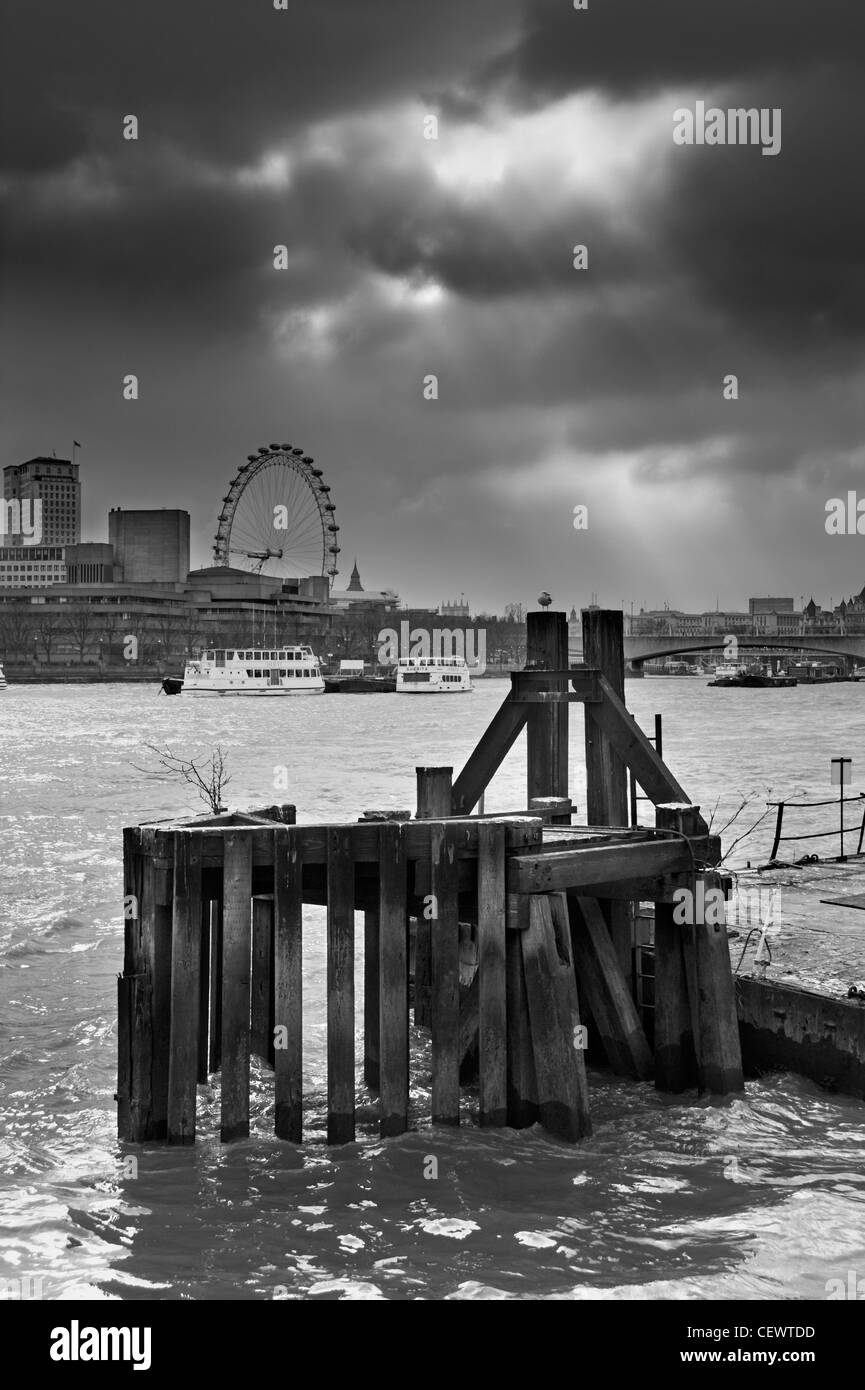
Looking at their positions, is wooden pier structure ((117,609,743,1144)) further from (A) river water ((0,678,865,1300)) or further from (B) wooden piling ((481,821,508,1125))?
(A) river water ((0,678,865,1300))

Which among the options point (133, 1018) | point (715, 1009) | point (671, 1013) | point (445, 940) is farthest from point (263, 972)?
point (715, 1009)

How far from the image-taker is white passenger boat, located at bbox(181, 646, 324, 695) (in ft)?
453

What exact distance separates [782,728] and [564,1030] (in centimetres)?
7908

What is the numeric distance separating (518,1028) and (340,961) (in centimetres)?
145

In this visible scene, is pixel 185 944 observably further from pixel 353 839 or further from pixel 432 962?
pixel 432 962

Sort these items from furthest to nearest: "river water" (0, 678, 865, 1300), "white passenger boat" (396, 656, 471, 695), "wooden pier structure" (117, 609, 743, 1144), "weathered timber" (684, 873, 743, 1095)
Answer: "white passenger boat" (396, 656, 471, 695)
"weathered timber" (684, 873, 743, 1095)
"wooden pier structure" (117, 609, 743, 1144)
"river water" (0, 678, 865, 1300)

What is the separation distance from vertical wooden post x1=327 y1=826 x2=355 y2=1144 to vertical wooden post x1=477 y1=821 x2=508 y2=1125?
0.96 meters

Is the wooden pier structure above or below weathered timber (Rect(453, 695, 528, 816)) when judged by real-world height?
below

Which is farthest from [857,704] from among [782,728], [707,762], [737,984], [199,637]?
[737,984]

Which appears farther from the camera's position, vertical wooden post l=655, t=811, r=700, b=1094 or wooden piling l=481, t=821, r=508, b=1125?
vertical wooden post l=655, t=811, r=700, b=1094

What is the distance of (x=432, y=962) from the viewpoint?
31.3 ft

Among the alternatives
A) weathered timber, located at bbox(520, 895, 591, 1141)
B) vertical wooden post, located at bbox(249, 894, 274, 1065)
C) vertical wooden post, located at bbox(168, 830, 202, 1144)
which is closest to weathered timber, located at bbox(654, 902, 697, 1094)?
weathered timber, located at bbox(520, 895, 591, 1141)

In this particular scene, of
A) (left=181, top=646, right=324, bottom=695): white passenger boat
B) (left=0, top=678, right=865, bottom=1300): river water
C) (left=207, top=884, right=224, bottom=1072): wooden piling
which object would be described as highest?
(left=181, top=646, right=324, bottom=695): white passenger boat

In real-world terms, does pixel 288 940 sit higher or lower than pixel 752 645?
lower
